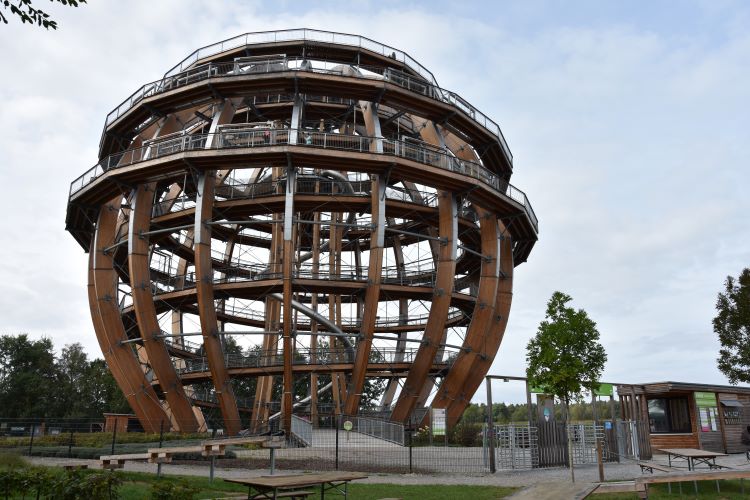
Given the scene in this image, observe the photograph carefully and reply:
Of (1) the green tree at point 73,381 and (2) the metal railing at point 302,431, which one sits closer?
(2) the metal railing at point 302,431

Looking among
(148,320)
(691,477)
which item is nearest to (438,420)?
(148,320)

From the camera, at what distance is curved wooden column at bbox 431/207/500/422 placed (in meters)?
30.6

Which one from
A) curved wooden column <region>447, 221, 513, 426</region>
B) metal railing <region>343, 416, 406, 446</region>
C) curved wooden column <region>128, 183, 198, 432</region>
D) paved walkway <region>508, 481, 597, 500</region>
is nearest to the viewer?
paved walkway <region>508, 481, 597, 500</region>

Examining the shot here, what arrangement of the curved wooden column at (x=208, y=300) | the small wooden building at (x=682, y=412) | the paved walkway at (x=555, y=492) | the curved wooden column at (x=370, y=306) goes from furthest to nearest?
1. the curved wooden column at (x=370, y=306)
2. the curved wooden column at (x=208, y=300)
3. the small wooden building at (x=682, y=412)
4. the paved walkway at (x=555, y=492)

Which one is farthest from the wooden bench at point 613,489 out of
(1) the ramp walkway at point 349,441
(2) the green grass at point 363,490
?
(1) the ramp walkway at point 349,441

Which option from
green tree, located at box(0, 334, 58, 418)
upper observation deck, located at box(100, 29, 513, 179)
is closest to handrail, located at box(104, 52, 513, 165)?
upper observation deck, located at box(100, 29, 513, 179)

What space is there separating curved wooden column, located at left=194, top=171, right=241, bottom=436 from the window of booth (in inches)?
→ 667

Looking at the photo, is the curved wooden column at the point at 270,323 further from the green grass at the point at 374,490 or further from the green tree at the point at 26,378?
the green tree at the point at 26,378

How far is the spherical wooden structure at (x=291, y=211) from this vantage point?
27188 mm

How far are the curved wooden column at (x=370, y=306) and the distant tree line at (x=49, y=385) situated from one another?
4134 centimetres

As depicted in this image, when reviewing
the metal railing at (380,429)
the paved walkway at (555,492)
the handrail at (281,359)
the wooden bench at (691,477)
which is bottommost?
the paved walkway at (555,492)

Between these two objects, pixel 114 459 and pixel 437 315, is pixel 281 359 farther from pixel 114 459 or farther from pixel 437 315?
pixel 114 459

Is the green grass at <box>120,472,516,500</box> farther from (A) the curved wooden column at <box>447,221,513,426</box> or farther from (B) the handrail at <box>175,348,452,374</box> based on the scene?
(A) the curved wooden column at <box>447,221,513,426</box>

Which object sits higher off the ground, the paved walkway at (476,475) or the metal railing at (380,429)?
the metal railing at (380,429)
